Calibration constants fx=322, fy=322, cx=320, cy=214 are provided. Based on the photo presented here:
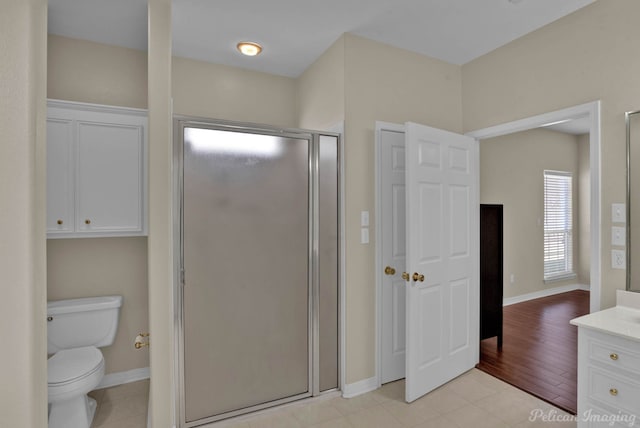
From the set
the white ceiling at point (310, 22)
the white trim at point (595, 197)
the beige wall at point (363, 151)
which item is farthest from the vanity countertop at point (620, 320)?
the white ceiling at point (310, 22)

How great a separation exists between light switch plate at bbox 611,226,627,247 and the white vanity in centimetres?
40

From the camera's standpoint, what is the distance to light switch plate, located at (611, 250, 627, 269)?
188 cm

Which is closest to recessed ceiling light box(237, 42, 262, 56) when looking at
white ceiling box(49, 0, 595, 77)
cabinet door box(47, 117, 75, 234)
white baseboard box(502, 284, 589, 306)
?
white ceiling box(49, 0, 595, 77)

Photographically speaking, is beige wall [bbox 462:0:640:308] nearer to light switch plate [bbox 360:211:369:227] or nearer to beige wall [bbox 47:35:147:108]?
light switch plate [bbox 360:211:369:227]

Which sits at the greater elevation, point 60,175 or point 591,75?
point 591,75

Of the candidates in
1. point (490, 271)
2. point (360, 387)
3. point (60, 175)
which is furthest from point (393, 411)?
point (60, 175)

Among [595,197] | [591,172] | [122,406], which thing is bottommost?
[122,406]

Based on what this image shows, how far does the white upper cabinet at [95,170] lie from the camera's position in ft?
7.06

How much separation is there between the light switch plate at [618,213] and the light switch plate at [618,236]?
0.04m

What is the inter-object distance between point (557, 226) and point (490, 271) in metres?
2.95

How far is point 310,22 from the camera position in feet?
7.51

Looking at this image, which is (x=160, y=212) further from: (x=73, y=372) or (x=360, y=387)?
(x=360, y=387)
